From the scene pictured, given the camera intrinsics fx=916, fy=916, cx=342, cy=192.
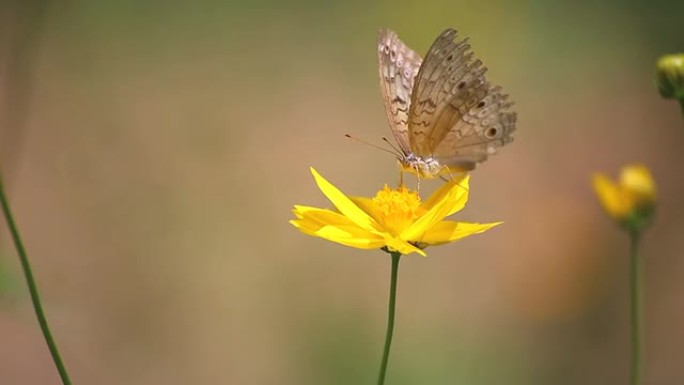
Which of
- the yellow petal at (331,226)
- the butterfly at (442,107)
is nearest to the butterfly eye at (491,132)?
the butterfly at (442,107)

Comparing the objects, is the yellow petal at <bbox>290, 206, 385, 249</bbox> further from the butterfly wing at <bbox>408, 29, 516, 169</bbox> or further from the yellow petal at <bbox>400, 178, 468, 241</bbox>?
the butterfly wing at <bbox>408, 29, 516, 169</bbox>

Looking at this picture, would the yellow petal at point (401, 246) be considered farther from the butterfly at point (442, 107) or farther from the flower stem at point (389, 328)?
the butterfly at point (442, 107)

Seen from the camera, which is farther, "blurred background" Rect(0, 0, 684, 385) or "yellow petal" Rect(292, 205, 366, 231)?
"blurred background" Rect(0, 0, 684, 385)

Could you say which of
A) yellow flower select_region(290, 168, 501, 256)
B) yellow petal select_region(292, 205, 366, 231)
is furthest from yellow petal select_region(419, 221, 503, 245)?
yellow petal select_region(292, 205, 366, 231)

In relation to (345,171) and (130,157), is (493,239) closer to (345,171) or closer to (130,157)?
(345,171)

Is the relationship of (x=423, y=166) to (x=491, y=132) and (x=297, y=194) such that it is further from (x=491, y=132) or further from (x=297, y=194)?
(x=297, y=194)

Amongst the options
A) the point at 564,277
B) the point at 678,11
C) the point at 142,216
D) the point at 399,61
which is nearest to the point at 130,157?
the point at 142,216

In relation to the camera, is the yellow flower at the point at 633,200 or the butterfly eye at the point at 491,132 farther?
the yellow flower at the point at 633,200

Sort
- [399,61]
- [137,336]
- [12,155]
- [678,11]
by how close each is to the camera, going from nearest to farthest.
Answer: [399,61]
[137,336]
[12,155]
[678,11]
